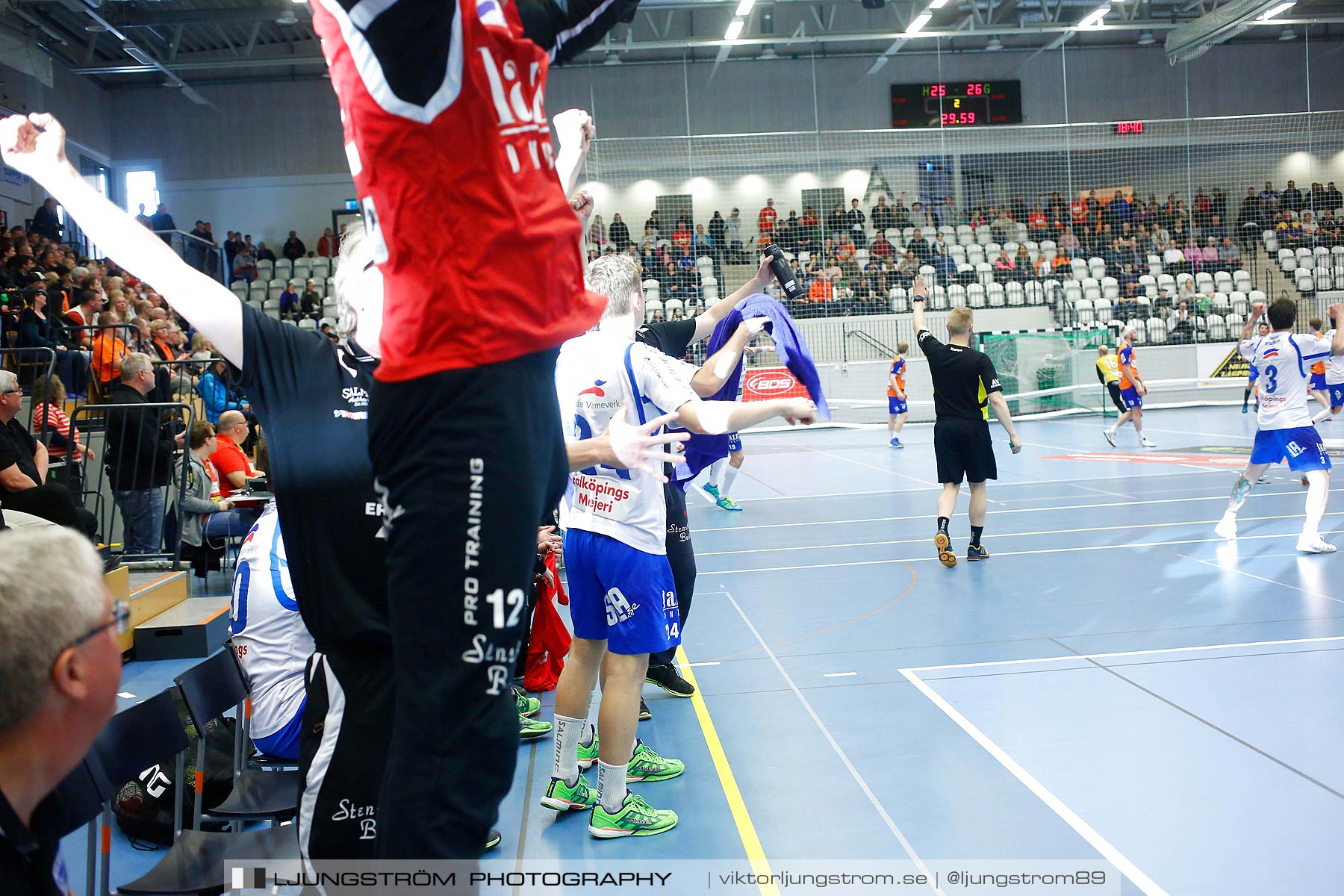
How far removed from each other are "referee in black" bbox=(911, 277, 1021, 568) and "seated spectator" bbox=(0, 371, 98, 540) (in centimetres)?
644

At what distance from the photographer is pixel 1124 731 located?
4.45 meters

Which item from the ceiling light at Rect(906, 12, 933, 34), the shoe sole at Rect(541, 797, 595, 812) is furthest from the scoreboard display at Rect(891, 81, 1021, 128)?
the shoe sole at Rect(541, 797, 595, 812)

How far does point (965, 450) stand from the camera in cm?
859

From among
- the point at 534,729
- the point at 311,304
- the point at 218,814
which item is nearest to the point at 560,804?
the point at 534,729

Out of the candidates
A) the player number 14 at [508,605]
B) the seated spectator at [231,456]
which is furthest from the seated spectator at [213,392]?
the player number 14 at [508,605]

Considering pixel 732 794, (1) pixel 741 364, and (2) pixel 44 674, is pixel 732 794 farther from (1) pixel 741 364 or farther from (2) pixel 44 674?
(2) pixel 44 674

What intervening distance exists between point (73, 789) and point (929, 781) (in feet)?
10.0

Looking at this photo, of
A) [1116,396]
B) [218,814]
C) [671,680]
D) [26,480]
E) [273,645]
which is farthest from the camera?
[1116,396]

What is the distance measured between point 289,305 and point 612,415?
2192 centimetres

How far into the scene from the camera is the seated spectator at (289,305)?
2344 cm

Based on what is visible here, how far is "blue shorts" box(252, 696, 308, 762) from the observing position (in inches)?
138

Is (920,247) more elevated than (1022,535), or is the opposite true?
(920,247)

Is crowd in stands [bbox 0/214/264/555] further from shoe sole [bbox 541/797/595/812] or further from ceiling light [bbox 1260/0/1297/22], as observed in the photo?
ceiling light [bbox 1260/0/1297/22]

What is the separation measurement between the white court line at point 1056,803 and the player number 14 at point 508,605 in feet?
8.71
